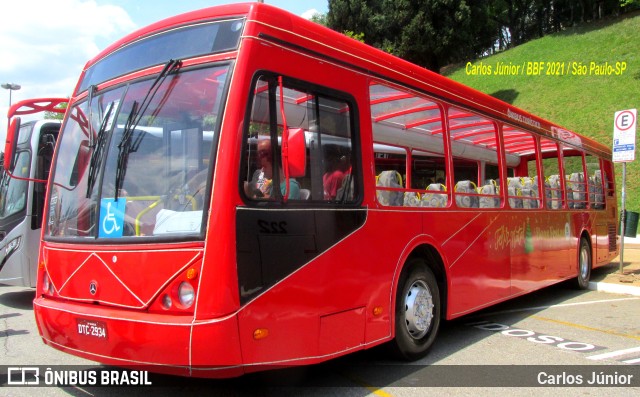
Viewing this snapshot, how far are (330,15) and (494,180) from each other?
3508cm

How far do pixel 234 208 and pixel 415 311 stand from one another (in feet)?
8.42

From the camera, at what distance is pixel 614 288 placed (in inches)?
400

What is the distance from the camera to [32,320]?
26.0 ft

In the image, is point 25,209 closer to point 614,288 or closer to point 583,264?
point 583,264

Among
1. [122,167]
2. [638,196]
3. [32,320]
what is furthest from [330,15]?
[122,167]

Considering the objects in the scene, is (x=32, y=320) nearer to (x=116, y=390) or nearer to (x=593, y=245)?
(x=116, y=390)

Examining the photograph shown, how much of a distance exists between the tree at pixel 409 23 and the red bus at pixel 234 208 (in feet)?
113

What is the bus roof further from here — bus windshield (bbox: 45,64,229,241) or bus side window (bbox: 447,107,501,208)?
bus windshield (bbox: 45,64,229,241)

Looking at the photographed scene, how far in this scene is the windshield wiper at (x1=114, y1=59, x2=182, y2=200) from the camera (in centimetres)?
396

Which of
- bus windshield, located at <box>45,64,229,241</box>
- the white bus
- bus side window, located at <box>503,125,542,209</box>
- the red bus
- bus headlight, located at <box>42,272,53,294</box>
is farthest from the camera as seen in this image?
the white bus

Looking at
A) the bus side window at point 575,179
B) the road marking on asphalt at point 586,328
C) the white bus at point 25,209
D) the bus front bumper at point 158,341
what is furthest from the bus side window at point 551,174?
the white bus at point 25,209

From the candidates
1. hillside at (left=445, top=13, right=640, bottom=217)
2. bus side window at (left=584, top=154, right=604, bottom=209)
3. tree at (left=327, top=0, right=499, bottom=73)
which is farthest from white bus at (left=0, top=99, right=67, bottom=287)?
tree at (left=327, top=0, right=499, bottom=73)

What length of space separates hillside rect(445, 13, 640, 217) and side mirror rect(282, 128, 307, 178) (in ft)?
67.0

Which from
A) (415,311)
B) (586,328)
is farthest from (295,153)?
(586,328)
